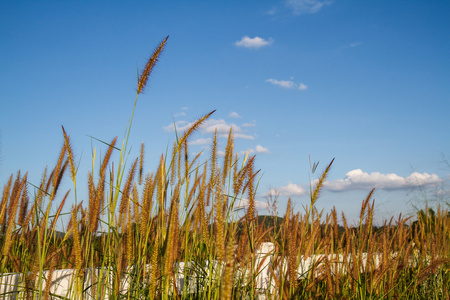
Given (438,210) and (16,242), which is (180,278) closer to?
(16,242)

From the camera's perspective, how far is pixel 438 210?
4.38 meters

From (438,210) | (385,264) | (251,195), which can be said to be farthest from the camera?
(438,210)

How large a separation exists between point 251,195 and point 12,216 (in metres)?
1.22

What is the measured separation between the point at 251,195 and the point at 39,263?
0.92 meters

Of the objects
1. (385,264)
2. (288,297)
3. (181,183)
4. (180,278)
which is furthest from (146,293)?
(385,264)

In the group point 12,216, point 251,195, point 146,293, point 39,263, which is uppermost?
point 251,195

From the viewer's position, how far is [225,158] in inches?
75.7

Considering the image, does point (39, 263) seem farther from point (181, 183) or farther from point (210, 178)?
point (210, 178)

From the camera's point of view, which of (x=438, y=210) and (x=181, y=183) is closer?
(x=181, y=183)

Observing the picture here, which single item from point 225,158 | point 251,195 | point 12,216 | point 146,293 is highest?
point 225,158

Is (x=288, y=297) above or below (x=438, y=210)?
below

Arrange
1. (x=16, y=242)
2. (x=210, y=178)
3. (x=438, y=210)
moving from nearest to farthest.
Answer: (x=210, y=178), (x=16, y=242), (x=438, y=210)

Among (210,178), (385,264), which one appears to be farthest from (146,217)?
(385,264)

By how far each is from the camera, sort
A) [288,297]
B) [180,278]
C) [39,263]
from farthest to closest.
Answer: [180,278]
[288,297]
[39,263]
